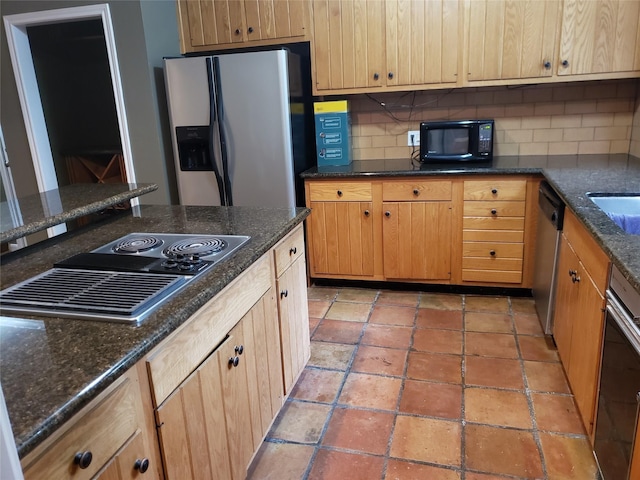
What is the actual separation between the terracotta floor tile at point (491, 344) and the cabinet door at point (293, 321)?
3.08 feet

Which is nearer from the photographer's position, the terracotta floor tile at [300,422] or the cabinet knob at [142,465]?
the cabinet knob at [142,465]

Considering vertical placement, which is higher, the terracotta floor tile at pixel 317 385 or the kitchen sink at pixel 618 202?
the kitchen sink at pixel 618 202

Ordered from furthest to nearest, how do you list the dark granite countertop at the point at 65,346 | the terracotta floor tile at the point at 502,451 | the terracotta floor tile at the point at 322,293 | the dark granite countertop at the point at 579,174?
the terracotta floor tile at the point at 322,293 < the terracotta floor tile at the point at 502,451 < the dark granite countertop at the point at 579,174 < the dark granite countertop at the point at 65,346

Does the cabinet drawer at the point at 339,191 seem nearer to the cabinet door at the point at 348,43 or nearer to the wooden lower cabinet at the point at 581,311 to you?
the cabinet door at the point at 348,43

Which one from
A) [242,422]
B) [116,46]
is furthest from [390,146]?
[242,422]

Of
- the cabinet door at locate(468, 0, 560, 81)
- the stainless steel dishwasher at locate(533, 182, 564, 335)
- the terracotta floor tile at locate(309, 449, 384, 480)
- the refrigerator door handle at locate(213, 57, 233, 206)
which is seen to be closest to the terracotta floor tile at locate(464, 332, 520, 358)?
the stainless steel dishwasher at locate(533, 182, 564, 335)

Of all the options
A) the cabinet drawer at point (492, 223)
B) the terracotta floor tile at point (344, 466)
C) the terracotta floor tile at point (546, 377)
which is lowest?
the terracotta floor tile at point (344, 466)

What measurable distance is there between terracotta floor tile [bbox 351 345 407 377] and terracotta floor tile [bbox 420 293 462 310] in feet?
2.17

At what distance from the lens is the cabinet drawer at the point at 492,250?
3154mm

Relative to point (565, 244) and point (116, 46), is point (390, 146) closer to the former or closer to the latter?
point (565, 244)

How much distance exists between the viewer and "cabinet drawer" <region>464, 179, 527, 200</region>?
3.03 metres

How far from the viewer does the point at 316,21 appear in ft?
10.8

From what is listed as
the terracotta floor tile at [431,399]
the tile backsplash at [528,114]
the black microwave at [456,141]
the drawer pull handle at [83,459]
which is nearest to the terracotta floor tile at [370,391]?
the terracotta floor tile at [431,399]

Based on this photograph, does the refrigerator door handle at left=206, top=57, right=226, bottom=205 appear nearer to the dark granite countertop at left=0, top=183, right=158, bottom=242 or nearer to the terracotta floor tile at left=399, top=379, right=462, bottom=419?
the dark granite countertop at left=0, top=183, right=158, bottom=242
